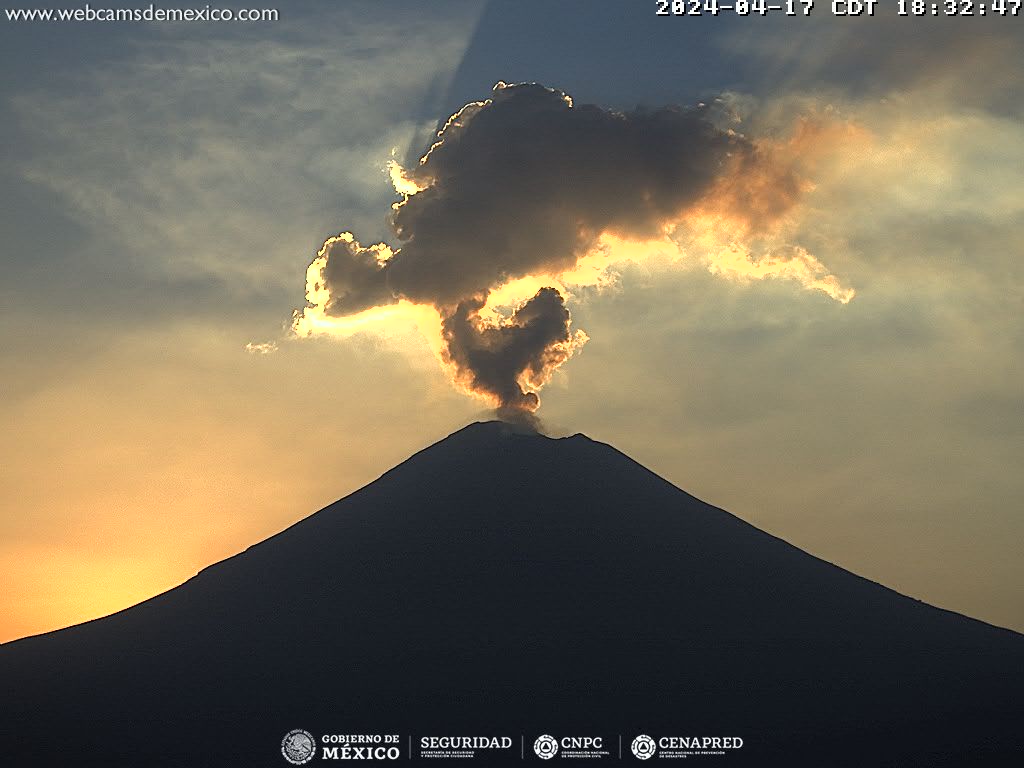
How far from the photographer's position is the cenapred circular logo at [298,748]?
9619 centimetres

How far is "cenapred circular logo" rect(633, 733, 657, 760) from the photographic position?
9794cm

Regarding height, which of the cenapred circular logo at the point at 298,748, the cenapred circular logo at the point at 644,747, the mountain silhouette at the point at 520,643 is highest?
the mountain silhouette at the point at 520,643

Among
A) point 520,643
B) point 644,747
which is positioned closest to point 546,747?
point 644,747

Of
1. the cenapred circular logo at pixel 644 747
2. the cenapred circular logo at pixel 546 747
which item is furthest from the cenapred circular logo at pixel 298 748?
the cenapred circular logo at pixel 644 747

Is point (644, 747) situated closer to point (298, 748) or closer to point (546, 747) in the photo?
point (546, 747)

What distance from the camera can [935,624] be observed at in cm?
12756

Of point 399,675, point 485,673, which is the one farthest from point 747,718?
point 399,675

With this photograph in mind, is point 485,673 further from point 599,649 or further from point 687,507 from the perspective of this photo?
point 687,507

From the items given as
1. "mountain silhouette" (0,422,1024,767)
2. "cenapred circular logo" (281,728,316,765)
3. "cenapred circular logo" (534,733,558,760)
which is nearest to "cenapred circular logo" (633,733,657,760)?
"mountain silhouette" (0,422,1024,767)

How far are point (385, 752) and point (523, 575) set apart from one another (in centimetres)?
3022

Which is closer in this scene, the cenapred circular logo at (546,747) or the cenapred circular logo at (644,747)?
the cenapred circular logo at (546,747)

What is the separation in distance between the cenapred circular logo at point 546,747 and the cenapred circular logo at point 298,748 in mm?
16799

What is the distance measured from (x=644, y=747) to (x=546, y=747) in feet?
24.5

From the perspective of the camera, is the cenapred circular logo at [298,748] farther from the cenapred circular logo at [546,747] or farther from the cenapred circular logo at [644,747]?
the cenapred circular logo at [644,747]
